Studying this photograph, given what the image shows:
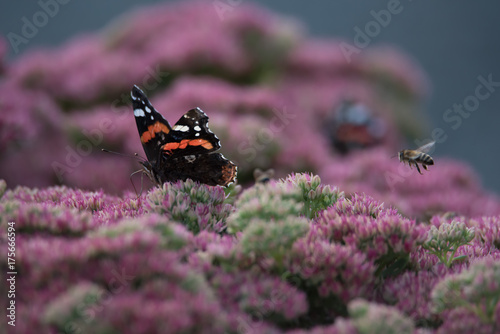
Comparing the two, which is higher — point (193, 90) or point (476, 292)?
point (193, 90)

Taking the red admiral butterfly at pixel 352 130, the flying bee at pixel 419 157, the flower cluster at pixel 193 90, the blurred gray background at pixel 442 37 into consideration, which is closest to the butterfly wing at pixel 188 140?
the flying bee at pixel 419 157

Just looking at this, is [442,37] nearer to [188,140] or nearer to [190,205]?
[188,140]

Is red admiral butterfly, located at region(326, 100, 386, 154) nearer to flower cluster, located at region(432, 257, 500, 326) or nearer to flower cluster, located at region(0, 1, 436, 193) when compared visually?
flower cluster, located at region(0, 1, 436, 193)

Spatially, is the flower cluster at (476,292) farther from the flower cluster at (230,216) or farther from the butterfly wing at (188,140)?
the butterfly wing at (188,140)

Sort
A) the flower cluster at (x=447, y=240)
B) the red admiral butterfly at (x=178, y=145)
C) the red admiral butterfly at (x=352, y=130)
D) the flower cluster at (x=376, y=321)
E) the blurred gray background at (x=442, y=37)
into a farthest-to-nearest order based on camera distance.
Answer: the blurred gray background at (x=442, y=37) < the red admiral butterfly at (x=352, y=130) < the red admiral butterfly at (x=178, y=145) < the flower cluster at (x=447, y=240) < the flower cluster at (x=376, y=321)

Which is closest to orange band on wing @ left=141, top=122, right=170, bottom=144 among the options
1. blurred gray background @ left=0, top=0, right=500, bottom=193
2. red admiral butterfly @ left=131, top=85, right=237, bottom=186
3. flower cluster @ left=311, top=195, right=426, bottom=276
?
red admiral butterfly @ left=131, top=85, right=237, bottom=186

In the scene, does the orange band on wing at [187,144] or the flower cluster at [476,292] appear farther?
the orange band on wing at [187,144]

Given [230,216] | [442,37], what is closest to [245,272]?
[230,216]
